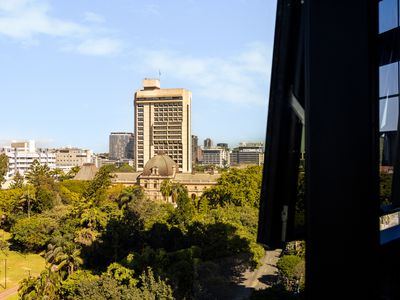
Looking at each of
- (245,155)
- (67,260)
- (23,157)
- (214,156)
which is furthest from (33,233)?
(214,156)

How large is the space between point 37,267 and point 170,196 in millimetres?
27805

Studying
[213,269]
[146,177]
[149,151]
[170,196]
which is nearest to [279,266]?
[213,269]

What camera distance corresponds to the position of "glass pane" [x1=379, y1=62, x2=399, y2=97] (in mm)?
2633

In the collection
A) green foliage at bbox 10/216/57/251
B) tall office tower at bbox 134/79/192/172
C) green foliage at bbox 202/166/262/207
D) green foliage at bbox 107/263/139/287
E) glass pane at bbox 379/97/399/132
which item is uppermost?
tall office tower at bbox 134/79/192/172

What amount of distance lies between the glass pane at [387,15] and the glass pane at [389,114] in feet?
1.52

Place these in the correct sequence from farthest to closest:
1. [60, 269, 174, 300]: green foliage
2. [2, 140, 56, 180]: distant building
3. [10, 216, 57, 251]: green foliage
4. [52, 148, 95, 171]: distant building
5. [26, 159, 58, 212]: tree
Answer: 1. [52, 148, 95, 171]: distant building
2. [2, 140, 56, 180]: distant building
3. [26, 159, 58, 212]: tree
4. [10, 216, 57, 251]: green foliage
5. [60, 269, 174, 300]: green foliage

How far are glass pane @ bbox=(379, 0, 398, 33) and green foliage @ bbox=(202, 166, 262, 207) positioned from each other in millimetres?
31815

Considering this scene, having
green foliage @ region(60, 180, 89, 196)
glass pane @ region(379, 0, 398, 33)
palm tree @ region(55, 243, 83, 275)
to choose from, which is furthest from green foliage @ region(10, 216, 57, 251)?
glass pane @ region(379, 0, 398, 33)

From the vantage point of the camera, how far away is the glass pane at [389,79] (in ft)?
8.64

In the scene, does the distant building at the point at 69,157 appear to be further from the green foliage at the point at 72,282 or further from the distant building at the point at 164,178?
the green foliage at the point at 72,282

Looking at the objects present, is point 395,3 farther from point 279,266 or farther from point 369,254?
point 279,266

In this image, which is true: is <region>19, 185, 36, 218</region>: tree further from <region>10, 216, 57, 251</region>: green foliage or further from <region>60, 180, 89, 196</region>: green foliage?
<region>60, 180, 89, 196</region>: green foliage

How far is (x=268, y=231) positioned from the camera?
2674 mm

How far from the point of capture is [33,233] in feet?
98.3
